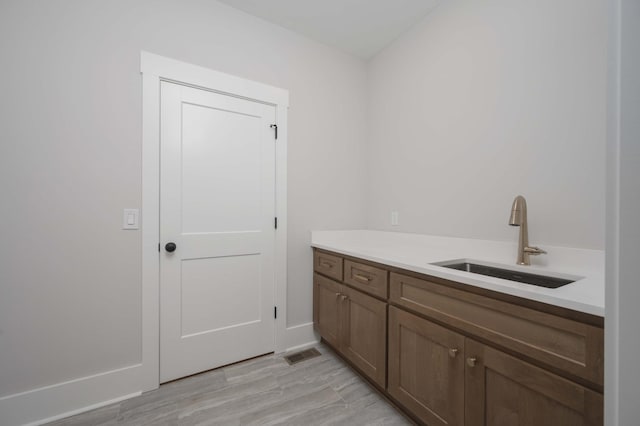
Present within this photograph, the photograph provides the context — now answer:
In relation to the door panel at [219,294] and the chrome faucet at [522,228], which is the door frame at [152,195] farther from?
the chrome faucet at [522,228]

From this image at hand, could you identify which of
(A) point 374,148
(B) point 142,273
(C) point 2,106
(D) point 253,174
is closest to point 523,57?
(A) point 374,148

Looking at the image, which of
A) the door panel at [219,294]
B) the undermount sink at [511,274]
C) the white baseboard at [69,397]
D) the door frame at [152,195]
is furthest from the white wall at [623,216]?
the white baseboard at [69,397]

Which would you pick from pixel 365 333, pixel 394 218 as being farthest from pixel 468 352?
pixel 394 218

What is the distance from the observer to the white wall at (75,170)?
1.36 metres

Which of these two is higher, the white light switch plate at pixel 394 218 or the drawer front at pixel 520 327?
the white light switch plate at pixel 394 218

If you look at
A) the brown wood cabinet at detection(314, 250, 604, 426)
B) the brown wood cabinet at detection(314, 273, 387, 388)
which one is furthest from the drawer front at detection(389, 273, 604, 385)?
the brown wood cabinet at detection(314, 273, 387, 388)

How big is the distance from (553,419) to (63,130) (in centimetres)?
261

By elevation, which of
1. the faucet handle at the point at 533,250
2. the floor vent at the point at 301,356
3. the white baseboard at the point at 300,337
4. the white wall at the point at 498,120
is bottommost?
the floor vent at the point at 301,356

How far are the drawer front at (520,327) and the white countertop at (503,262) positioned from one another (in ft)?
0.20

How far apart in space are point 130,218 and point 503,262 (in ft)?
7.59

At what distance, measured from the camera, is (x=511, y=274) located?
136 cm

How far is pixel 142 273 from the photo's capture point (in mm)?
1640

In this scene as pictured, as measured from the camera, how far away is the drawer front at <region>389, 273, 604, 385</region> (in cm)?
74

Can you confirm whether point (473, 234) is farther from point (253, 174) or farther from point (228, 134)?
point (228, 134)
